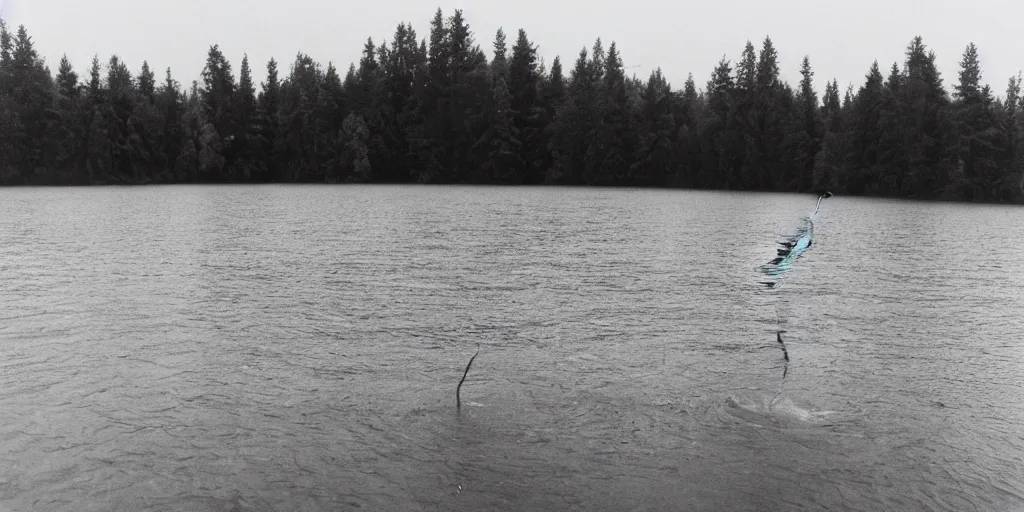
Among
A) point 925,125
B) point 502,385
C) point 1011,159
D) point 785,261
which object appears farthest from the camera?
point 925,125

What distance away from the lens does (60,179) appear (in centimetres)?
11244

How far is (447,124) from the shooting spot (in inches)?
4946

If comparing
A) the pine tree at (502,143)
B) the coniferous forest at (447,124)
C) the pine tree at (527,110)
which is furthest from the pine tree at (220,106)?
the pine tree at (527,110)

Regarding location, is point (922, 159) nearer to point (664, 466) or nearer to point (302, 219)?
point (302, 219)

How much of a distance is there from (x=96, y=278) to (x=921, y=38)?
105167 mm

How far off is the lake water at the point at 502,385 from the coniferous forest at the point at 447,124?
300 feet

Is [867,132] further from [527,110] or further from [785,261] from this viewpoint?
[785,261]

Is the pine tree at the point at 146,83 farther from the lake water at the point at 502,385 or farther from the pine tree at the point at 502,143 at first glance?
the lake water at the point at 502,385

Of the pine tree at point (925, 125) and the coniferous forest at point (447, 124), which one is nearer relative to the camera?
A: the pine tree at point (925, 125)

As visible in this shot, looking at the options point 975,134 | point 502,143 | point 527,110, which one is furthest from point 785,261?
point 527,110

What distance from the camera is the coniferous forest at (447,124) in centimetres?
11050

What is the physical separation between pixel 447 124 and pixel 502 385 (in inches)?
4543

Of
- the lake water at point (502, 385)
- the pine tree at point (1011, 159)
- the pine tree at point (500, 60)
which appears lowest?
the lake water at point (502, 385)

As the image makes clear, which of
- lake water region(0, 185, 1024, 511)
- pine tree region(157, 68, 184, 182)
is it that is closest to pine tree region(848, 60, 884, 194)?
lake water region(0, 185, 1024, 511)
